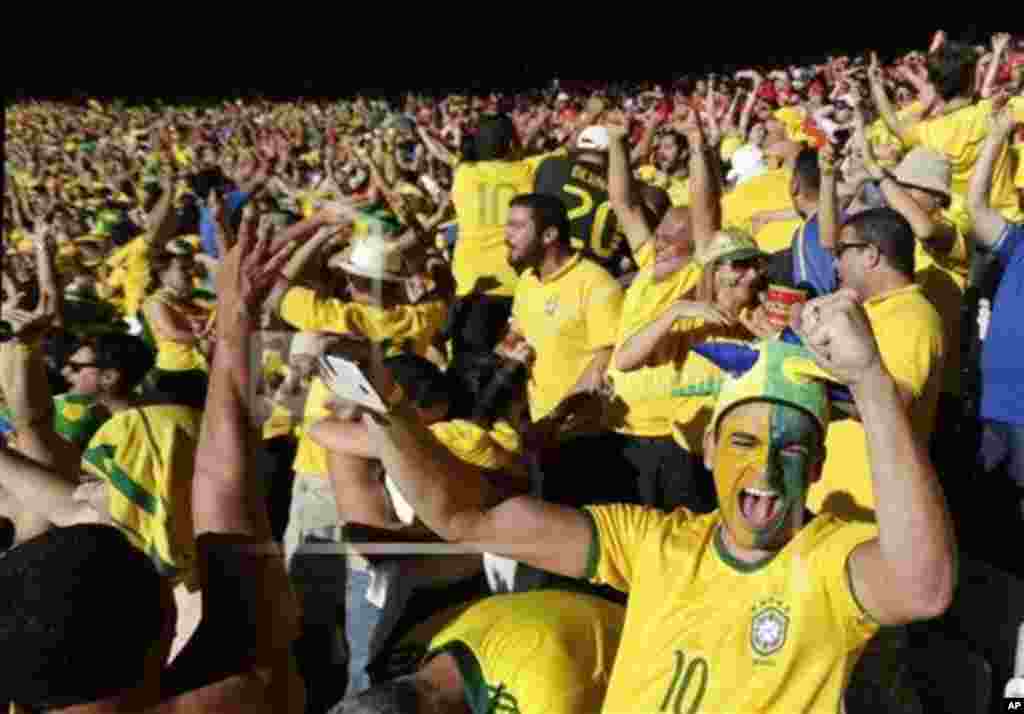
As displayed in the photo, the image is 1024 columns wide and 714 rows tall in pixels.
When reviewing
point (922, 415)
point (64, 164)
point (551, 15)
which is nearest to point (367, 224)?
point (922, 415)

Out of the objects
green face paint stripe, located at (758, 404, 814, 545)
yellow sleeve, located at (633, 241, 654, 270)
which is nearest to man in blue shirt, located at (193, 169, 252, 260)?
yellow sleeve, located at (633, 241, 654, 270)

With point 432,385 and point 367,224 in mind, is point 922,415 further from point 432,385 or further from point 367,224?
point 367,224

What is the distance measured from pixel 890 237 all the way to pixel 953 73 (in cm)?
209

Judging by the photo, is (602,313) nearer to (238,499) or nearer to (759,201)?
(759,201)

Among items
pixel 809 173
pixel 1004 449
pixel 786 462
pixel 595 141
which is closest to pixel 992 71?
pixel 809 173

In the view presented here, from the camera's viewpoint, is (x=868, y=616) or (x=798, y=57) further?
(x=798, y=57)

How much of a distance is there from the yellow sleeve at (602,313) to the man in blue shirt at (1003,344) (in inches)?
56.6

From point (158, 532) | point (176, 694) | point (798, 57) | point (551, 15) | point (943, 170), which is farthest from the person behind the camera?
point (551, 15)

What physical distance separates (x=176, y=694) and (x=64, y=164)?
16288 mm

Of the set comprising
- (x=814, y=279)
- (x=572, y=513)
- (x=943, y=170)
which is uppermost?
(x=943, y=170)

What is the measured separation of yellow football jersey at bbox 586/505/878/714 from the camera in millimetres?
2494

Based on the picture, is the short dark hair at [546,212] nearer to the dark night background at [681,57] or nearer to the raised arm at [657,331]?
the raised arm at [657,331]

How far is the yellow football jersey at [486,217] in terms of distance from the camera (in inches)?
278

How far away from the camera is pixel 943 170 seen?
509cm
